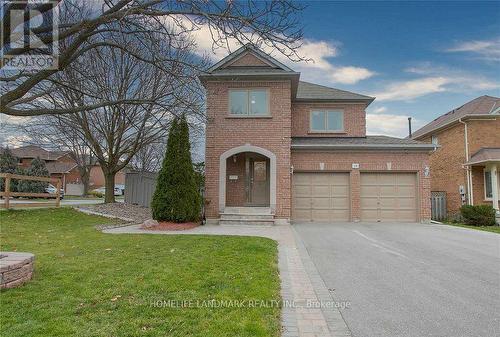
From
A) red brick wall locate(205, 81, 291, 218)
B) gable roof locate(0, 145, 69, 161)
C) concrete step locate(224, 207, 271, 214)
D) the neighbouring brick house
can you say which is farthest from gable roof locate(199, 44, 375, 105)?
gable roof locate(0, 145, 69, 161)

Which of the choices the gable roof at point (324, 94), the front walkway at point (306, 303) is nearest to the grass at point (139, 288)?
the front walkway at point (306, 303)

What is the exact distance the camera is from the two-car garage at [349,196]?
1557cm

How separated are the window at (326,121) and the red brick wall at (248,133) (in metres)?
3.38

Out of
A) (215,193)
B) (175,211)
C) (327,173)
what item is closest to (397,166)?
(327,173)

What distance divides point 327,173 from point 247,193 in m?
3.88

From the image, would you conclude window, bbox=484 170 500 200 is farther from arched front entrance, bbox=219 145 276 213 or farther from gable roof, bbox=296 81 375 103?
arched front entrance, bbox=219 145 276 213

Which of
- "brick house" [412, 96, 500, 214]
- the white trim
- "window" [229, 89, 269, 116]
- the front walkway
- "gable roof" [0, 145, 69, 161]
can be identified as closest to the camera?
the front walkway

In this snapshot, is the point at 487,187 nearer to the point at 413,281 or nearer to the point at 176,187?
the point at 413,281

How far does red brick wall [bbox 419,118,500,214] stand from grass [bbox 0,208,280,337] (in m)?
16.2

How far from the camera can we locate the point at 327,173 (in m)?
15.7

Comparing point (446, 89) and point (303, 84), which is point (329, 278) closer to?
point (303, 84)

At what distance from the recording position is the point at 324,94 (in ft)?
58.2

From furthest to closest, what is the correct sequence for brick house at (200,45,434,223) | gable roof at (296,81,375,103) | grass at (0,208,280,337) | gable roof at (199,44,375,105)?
gable roof at (296,81,375,103)
brick house at (200,45,434,223)
gable roof at (199,44,375,105)
grass at (0,208,280,337)

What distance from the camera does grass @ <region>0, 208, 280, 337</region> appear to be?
3488mm
